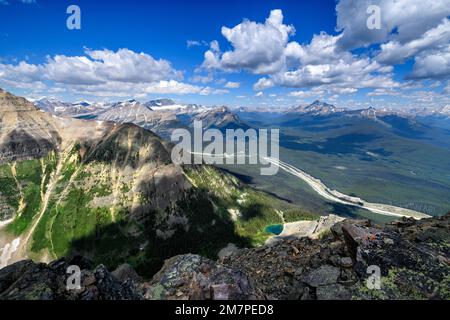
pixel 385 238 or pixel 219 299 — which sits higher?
pixel 385 238

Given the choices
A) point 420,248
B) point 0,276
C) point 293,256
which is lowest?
point 293,256
